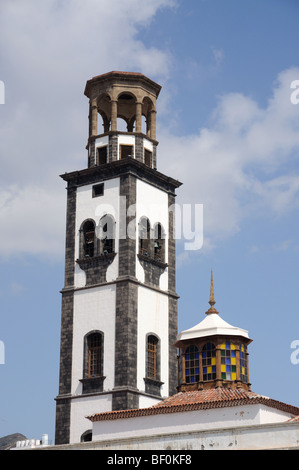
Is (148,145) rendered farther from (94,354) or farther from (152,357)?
(94,354)

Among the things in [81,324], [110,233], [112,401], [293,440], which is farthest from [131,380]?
[293,440]

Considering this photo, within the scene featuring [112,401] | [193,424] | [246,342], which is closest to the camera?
[193,424]

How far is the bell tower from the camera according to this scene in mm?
53594

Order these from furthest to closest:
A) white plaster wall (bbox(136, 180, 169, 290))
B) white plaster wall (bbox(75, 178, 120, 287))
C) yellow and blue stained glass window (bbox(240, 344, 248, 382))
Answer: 1. white plaster wall (bbox(136, 180, 169, 290))
2. white plaster wall (bbox(75, 178, 120, 287))
3. yellow and blue stained glass window (bbox(240, 344, 248, 382))

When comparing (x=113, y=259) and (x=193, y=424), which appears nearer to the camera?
(x=193, y=424)

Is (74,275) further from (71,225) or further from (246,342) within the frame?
(246,342)

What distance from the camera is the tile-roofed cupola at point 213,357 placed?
46938mm

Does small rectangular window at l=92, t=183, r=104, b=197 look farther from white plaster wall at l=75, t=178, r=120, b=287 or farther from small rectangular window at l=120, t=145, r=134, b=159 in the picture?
small rectangular window at l=120, t=145, r=134, b=159

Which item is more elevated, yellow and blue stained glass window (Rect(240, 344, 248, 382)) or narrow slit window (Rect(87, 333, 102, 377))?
narrow slit window (Rect(87, 333, 102, 377))

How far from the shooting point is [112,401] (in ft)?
172

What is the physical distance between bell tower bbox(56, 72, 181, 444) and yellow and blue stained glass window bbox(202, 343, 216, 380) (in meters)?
6.48

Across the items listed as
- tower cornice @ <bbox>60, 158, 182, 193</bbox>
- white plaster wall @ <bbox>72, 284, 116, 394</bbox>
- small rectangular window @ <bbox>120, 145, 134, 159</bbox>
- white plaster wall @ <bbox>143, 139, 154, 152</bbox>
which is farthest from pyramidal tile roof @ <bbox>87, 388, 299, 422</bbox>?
white plaster wall @ <bbox>143, 139, 154, 152</bbox>

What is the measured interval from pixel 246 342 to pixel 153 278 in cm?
1016

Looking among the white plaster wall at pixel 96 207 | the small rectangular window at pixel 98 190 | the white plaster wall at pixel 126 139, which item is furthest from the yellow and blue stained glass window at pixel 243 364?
the white plaster wall at pixel 126 139
